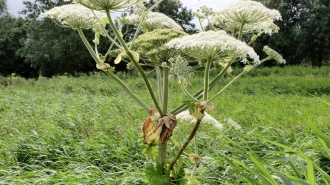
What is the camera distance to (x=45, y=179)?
314 cm

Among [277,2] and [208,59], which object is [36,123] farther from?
[277,2]

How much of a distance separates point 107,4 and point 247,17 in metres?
0.65

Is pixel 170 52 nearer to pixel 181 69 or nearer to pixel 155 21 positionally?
pixel 181 69

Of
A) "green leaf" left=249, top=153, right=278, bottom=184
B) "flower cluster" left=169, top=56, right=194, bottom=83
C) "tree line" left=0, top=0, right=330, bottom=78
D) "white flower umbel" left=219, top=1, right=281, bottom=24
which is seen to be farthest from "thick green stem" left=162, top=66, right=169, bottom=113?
"tree line" left=0, top=0, right=330, bottom=78

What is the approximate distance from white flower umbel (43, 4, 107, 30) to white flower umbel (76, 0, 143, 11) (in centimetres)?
11

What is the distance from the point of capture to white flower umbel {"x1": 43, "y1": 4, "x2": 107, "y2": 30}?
183 centimetres

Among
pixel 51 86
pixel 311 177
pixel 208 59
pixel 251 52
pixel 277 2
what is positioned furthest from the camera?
pixel 277 2

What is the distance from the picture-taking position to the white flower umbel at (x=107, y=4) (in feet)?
5.35

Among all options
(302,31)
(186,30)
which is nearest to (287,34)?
(302,31)

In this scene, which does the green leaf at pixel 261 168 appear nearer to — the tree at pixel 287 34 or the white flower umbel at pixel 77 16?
the white flower umbel at pixel 77 16

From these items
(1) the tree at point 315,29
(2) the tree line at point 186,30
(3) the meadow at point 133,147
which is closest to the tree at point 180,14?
(2) the tree line at point 186,30

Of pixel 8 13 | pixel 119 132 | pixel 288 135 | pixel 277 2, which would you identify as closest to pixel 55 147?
pixel 119 132

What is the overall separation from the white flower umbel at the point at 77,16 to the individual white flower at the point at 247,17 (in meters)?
0.58

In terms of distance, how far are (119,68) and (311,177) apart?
101 ft
